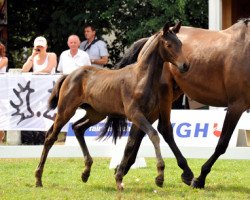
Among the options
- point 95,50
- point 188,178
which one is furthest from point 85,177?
point 95,50

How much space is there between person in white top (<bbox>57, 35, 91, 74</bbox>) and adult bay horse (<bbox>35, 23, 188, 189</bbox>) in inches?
154

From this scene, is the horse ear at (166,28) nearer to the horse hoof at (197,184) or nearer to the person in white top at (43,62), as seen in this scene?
the horse hoof at (197,184)

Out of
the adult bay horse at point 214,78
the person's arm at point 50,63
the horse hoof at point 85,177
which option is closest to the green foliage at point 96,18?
the person's arm at point 50,63

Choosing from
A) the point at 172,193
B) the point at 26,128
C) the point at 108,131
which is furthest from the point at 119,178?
the point at 26,128

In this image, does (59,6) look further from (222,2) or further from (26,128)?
(26,128)

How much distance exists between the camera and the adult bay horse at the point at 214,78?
10641 millimetres

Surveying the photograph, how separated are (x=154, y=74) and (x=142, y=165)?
303 centimetres

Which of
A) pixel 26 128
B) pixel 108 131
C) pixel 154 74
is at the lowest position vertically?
pixel 26 128

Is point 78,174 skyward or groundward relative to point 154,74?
groundward

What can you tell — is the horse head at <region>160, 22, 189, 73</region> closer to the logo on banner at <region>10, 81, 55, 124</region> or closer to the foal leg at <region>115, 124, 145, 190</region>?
the foal leg at <region>115, 124, 145, 190</region>

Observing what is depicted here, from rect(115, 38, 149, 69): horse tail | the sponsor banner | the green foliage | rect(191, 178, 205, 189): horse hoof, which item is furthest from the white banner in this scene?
the green foliage

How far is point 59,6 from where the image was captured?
76.5 feet

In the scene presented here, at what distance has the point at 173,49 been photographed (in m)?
10.1

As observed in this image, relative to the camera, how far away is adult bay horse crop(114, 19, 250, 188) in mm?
10641
